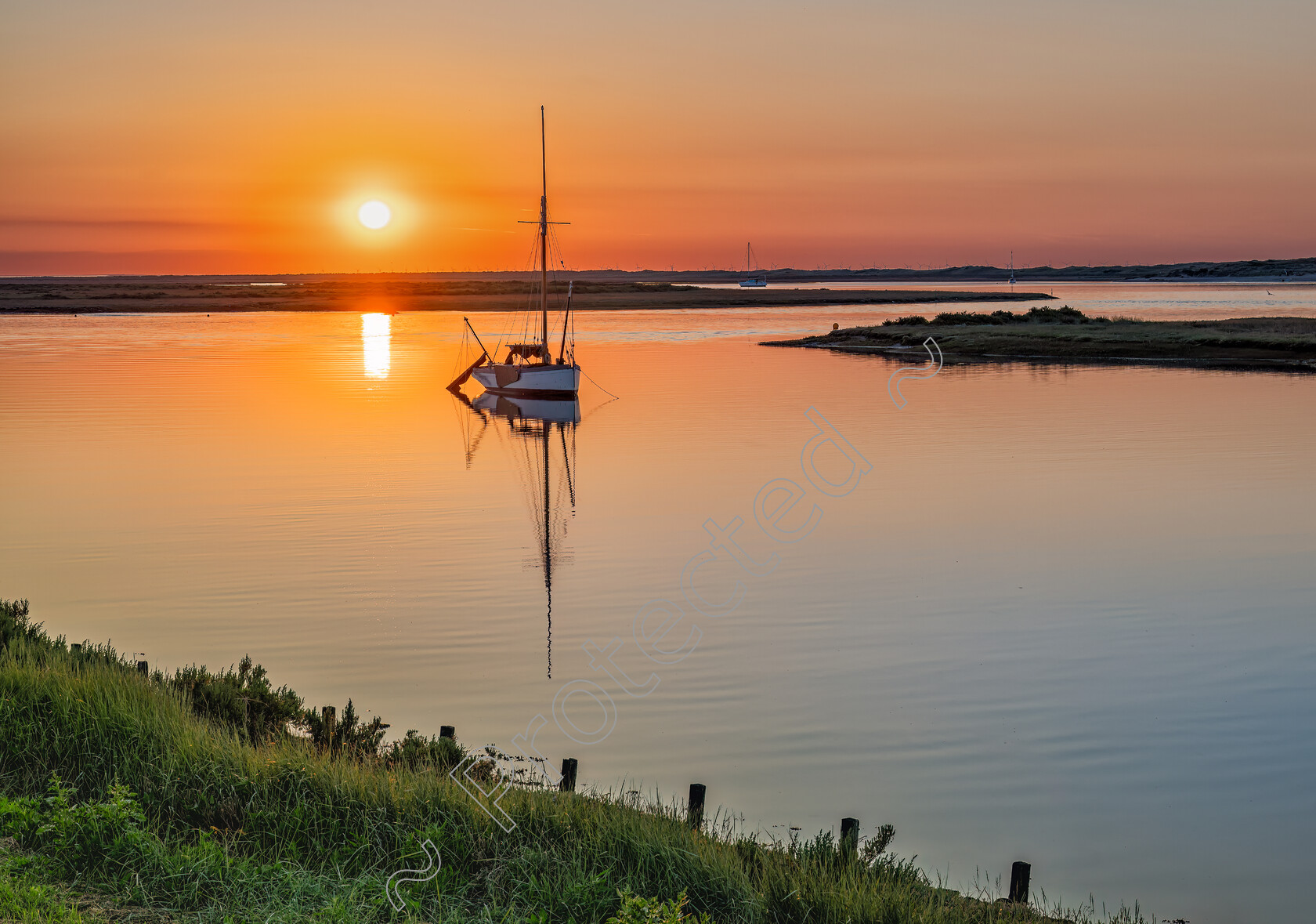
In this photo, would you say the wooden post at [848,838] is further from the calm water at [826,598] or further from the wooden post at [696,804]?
the calm water at [826,598]

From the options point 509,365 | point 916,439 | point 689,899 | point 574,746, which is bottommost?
point 689,899

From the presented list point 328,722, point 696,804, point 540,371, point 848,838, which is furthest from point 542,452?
point 848,838

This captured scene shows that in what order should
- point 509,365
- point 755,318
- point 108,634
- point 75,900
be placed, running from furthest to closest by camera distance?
point 755,318
point 509,365
point 108,634
point 75,900

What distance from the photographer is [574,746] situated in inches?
546

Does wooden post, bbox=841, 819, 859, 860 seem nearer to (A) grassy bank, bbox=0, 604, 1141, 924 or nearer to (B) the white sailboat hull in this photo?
(A) grassy bank, bbox=0, 604, 1141, 924

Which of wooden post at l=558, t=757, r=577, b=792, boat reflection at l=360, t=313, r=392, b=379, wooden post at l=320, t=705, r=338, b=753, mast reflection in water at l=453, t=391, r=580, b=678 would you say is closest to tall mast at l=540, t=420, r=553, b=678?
mast reflection in water at l=453, t=391, r=580, b=678

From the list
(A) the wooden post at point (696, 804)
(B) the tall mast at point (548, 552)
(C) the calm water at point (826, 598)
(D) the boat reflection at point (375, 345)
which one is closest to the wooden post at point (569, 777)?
(A) the wooden post at point (696, 804)

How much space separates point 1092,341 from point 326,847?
72.5 metres

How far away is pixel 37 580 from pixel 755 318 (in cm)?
11994

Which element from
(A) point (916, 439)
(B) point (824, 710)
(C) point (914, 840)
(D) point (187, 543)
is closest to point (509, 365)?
(A) point (916, 439)

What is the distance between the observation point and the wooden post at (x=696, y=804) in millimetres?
10461

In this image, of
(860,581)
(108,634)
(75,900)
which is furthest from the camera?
(860,581)

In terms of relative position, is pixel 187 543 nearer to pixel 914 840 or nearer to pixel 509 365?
pixel 914 840

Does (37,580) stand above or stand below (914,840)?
above
